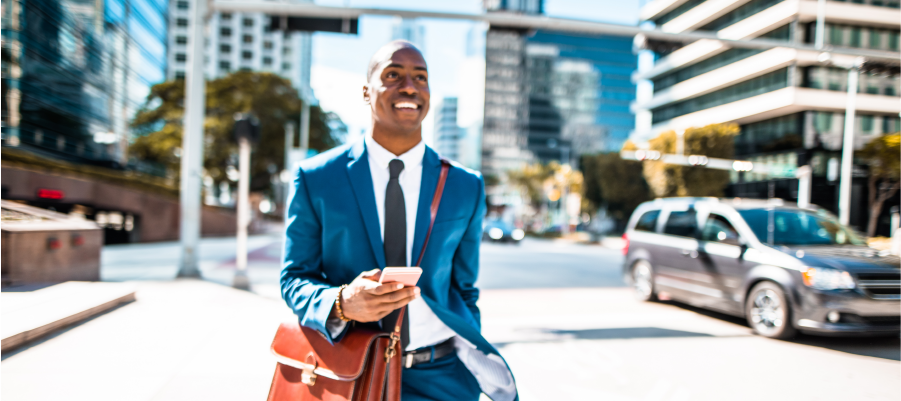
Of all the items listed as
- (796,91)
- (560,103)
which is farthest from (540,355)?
(560,103)

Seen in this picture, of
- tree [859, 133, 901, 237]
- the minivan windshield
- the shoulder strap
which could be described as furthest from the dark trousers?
tree [859, 133, 901, 237]

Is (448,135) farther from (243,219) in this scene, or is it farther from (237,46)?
(243,219)

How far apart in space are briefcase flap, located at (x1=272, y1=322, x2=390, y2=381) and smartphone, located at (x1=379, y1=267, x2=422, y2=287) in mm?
228

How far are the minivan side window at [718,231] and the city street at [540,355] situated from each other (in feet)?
3.67

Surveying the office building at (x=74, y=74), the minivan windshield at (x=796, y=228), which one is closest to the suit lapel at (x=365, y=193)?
the minivan windshield at (x=796, y=228)

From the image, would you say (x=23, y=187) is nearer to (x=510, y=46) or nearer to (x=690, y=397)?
(x=690, y=397)

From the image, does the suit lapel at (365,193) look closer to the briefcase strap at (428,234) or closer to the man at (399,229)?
the man at (399,229)

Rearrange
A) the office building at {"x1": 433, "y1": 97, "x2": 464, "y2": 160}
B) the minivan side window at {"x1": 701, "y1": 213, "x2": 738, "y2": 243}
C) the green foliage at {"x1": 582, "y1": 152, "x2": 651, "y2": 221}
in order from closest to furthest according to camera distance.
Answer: the minivan side window at {"x1": 701, "y1": 213, "x2": 738, "y2": 243} → the green foliage at {"x1": 582, "y1": 152, "x2": 651, "y2": 221} → the office building at {"x1": 433, "y1": 97, "x2": 464, "y2": 160}

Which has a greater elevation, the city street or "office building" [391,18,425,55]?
"office building" [391,18,425,55]

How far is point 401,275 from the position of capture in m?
1.20

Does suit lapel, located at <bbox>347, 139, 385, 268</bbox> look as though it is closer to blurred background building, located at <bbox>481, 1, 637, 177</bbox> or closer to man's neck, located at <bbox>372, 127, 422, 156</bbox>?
man's neck, located at <bbox>372, 127, 422, 156</bbox>

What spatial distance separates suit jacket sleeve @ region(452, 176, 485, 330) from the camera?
1761mm

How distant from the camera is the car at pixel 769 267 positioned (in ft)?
19.6

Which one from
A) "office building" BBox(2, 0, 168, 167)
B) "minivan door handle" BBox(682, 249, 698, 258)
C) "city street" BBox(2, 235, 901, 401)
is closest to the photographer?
"city street" BBox(2, 235, 901, 401)
